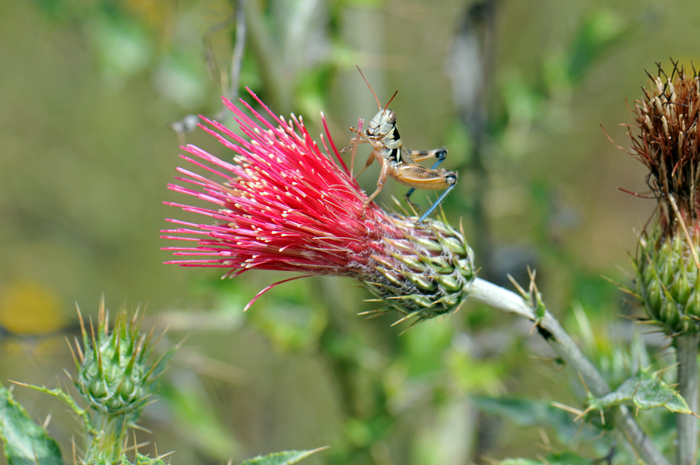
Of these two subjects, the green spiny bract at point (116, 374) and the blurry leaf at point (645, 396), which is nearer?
the blurry leaf at point (645, 396)

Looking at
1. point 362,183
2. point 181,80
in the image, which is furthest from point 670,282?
point 181,80

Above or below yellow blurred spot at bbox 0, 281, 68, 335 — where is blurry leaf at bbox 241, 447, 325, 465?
below

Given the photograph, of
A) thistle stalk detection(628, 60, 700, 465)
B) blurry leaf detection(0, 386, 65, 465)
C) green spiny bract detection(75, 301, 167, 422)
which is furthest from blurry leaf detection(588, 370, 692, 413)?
blurry leaf detection(0, 386, 65, 465)

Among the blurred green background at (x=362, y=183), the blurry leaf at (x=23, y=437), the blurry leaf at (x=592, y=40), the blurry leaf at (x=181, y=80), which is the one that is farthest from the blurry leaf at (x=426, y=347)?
the blurry leaf at (x=181, y=80)

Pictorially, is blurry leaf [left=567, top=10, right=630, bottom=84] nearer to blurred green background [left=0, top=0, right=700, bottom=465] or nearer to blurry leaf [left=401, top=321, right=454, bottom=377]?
blurred green background [left=0, top=0, right=700, bottom=465]

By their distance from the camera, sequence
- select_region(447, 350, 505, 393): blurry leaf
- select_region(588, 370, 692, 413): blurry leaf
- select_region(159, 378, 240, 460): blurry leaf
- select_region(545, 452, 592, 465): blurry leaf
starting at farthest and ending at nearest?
1. select_region(159, 378, 240, 460): blurry leaf
2. select_region(447, 350, 505, 393): blurry leaf
3. select_region(545, 452, 592, 465): blurry leaf
4. select_region(588, 370, 692, 413): blurry leaf

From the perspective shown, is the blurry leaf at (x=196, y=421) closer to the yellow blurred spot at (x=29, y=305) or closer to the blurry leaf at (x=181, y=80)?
A: the blurry leaf at (x=181, y=80)

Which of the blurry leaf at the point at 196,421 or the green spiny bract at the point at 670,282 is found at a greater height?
the green spiny bract at the point at 670,282

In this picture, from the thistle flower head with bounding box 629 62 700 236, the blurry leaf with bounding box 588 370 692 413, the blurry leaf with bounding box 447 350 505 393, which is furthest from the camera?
the blurry leaf with bounding box 447 350 505 393
